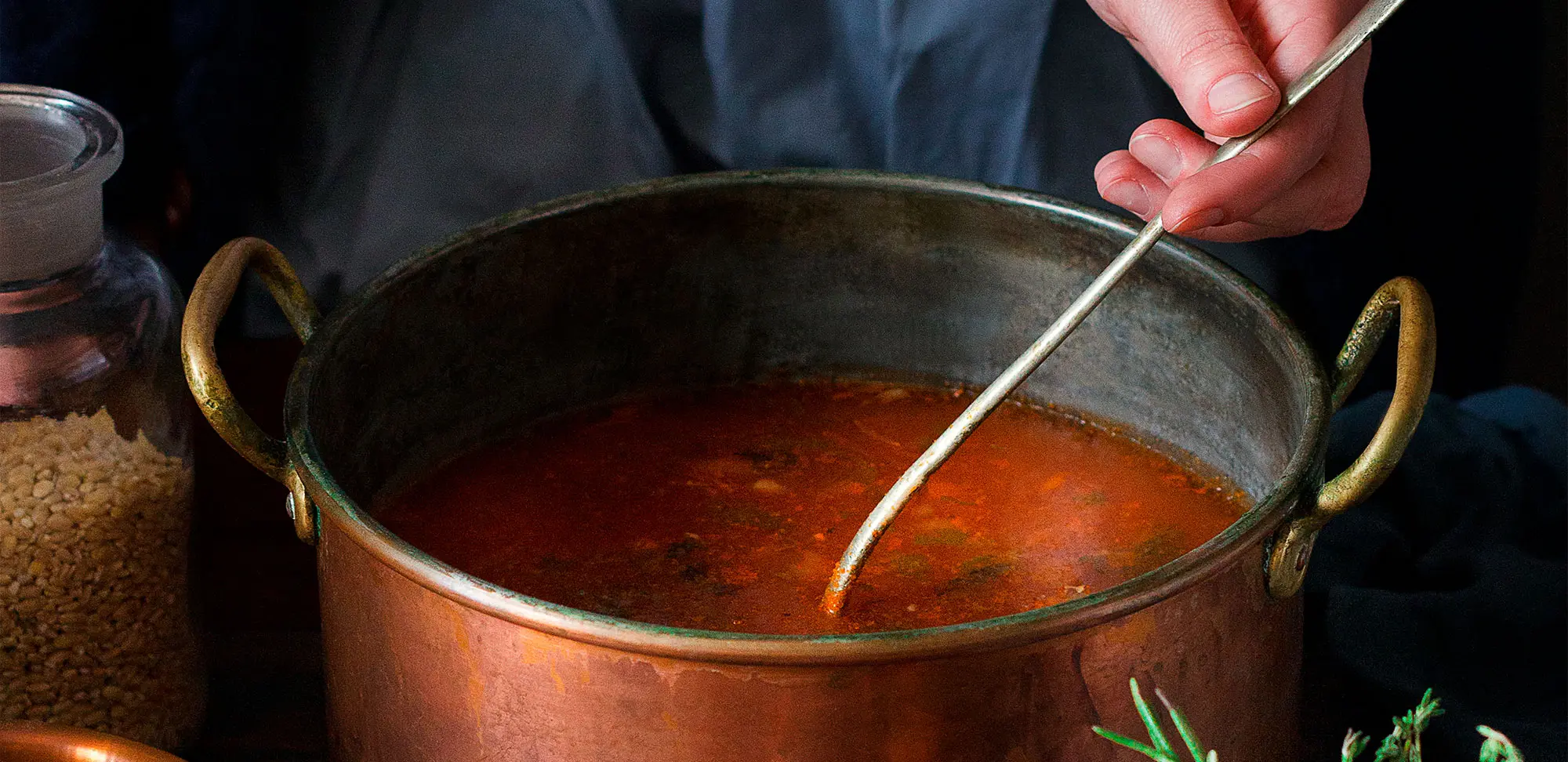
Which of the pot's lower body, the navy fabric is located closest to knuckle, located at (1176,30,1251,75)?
the pot's lower body

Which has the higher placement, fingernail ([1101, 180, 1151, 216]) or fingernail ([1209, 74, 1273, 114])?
fingernail ([1209, 74, 1273, 114])

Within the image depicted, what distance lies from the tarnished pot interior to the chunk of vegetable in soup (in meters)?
0.02

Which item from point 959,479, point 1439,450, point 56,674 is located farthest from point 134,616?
point 1439,450

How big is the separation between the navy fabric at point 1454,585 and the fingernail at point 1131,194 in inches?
10.8

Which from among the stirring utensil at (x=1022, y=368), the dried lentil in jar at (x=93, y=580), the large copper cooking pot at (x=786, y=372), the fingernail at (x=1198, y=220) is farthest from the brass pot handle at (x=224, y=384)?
the fingernail at (x=1198, y=220)

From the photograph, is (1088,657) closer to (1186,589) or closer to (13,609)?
(1186,589)

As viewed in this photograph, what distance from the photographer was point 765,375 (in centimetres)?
99

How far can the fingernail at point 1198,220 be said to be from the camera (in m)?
0.67

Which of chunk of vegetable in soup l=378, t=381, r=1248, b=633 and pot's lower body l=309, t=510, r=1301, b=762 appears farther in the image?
chunk of vegetable in soup l=378, t=381, r=1248, b=633

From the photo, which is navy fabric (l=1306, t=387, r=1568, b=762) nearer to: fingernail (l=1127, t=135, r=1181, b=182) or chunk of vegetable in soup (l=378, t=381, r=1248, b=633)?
chunk of vegetable in soup (l=378, t=381, r=1248, b=633)

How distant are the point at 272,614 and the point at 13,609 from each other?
19 centimetres

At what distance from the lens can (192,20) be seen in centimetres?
105

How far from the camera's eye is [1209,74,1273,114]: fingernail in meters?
0.68

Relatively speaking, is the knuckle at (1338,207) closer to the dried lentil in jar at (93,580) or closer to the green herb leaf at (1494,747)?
the green herb leaf at (1494,747)
